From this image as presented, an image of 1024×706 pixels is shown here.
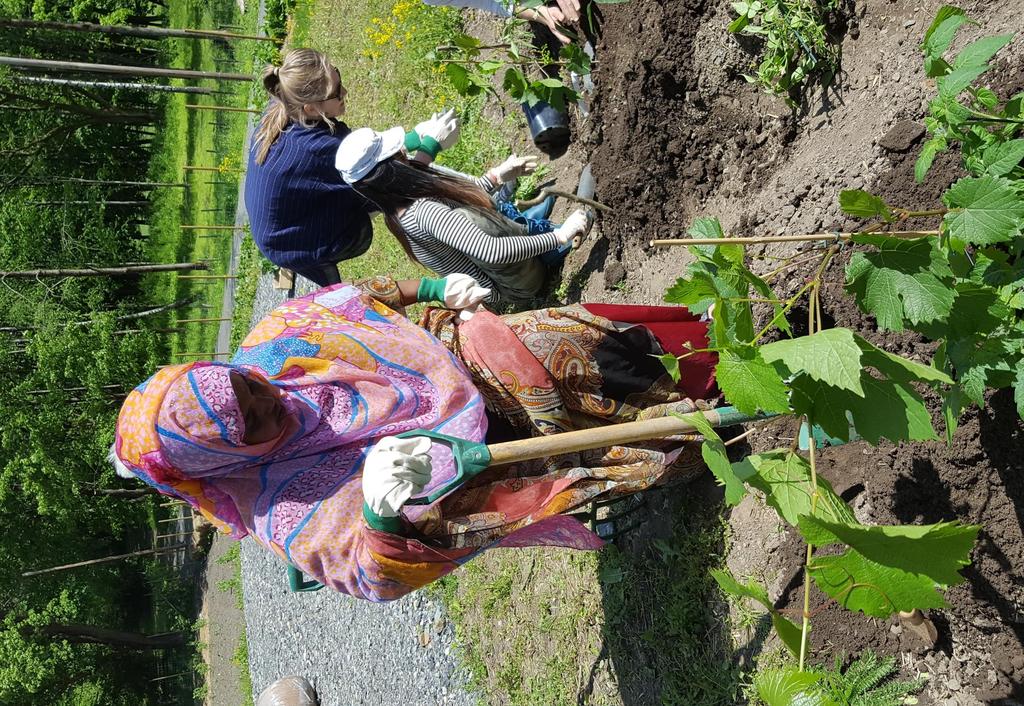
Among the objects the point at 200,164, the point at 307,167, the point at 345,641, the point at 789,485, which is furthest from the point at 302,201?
the point at 200,164

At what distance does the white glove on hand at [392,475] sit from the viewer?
1988mm

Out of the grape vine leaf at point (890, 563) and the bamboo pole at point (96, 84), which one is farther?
the bamboo pole at point (96, 84)

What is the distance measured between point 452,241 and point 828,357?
226 cm

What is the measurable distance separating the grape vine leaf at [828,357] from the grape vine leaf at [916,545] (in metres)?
0.26

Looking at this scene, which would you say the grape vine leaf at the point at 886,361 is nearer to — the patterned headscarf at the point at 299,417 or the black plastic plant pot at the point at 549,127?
the patterned headscarf at the point at 299,417

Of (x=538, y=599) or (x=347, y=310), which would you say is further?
(x=538, y=599)

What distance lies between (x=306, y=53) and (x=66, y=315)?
27.1ft

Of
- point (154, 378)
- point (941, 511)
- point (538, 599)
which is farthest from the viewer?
point (538, 599)

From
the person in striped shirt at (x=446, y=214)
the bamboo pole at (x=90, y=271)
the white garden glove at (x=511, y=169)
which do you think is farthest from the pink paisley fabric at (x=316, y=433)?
the bamboo pole at (x=90, y=271)

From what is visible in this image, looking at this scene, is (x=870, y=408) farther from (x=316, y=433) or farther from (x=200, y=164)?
(x=200, y=164)

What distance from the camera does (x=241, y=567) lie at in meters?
10.3

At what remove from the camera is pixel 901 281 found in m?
1.65

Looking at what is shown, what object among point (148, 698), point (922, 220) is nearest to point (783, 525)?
point (922, 220)

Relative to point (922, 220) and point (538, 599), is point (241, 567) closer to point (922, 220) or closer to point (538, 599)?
point (538, 599)
